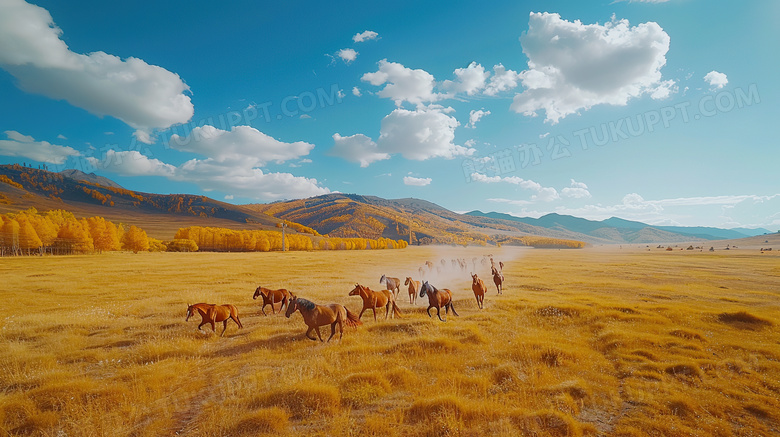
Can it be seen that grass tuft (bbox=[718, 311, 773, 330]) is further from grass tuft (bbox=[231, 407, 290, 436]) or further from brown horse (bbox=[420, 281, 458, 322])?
grass tuft (bbox=[231, 407, 290, 436])

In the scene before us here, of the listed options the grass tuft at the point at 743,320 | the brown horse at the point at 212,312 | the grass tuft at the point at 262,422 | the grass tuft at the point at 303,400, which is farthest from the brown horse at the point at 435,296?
the grass tuft at the point at 743,320

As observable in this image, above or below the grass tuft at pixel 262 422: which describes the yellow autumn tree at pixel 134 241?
above

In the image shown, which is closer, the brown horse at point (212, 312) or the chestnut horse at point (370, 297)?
the brown horse at point (212, 312)

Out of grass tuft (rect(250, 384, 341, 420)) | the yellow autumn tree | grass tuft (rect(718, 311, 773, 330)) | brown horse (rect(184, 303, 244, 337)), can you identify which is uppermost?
the yellow autumn tree

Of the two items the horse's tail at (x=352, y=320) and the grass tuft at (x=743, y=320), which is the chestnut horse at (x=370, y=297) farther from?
the grass tuft at (x=743, y=320)

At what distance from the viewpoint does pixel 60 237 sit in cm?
8219

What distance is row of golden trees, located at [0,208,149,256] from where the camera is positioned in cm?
7388

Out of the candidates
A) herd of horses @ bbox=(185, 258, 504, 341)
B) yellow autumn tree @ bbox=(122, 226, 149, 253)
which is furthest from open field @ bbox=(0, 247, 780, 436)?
yellow autumn tree @ bbox=(122, 226, 149, 253)

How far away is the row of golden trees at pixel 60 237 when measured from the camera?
73875mm

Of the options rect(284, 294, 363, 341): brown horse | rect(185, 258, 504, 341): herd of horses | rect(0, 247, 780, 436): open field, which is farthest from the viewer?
rect(185, 258, 504, 341): herd of horses

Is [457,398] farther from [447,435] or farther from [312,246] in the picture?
[312,246]

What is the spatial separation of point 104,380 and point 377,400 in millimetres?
8500

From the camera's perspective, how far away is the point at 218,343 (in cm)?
1305

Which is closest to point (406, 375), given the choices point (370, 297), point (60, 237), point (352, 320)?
point (352, 320)
